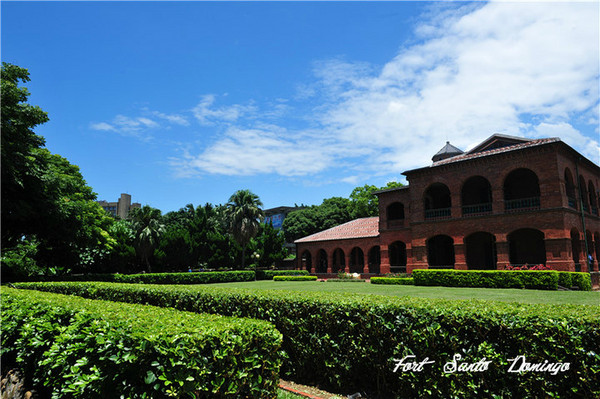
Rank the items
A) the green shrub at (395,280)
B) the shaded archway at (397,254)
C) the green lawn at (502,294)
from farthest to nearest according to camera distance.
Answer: the shaded archway at (397,254) < the green shrub at (395,280) < the green lawn at (502,294)

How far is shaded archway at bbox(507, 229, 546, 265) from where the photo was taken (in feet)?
87.7

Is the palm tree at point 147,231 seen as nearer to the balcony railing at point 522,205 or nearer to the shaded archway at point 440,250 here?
the shaded archway at point 440,250

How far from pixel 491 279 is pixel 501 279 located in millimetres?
562

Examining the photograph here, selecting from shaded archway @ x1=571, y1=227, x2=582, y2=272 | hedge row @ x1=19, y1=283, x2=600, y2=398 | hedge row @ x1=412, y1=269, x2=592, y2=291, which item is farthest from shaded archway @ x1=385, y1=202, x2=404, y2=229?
hedge row @ x1=19, y1=283, x2=600, y2=398

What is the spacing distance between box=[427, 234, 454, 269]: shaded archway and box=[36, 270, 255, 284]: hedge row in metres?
19.3

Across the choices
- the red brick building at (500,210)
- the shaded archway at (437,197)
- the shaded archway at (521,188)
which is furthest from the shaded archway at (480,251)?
the shaded archway at (437,197)

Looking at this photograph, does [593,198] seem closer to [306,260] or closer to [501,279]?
[501,279]

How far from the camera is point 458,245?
27344 mm

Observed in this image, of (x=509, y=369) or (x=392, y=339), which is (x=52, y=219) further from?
(x=509, y=369)

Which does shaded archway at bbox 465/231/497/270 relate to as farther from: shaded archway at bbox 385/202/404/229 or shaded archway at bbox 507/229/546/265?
shaded archway at bbox 385/202/404/229

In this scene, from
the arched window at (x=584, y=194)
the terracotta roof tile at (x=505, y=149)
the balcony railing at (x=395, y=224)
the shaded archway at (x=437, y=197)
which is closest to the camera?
the terracotta roof tile at (x=505, y=149)

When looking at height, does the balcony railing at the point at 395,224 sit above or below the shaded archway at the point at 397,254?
above

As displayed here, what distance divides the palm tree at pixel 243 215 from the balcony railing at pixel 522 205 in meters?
26.6

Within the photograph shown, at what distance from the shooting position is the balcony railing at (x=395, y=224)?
3322cm
